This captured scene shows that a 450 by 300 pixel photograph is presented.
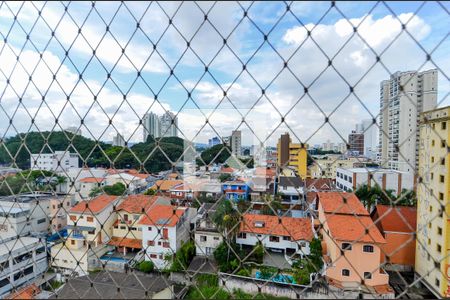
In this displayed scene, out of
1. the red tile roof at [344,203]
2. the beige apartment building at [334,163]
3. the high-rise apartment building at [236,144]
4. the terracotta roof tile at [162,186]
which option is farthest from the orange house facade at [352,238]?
the terracotta roof tile at [162,186]

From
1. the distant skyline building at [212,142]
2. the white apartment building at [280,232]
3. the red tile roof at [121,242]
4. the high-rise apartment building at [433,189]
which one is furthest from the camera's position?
the white apartment building at [280,232]

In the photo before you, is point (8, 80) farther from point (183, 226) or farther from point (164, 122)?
point (183, 226)

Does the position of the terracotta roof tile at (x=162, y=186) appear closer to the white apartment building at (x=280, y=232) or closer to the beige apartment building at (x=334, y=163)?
the beige apartment building at (x=334, y=163)

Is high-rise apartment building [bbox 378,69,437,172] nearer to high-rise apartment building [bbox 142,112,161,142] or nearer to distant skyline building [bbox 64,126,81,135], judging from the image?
high-rise apartment building [bbox 142,112,161,142]

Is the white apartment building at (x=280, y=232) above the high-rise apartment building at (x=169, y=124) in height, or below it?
below

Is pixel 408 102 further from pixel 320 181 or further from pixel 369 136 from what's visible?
pixel 320 181

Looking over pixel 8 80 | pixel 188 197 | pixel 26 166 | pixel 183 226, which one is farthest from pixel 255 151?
pixel 183 226

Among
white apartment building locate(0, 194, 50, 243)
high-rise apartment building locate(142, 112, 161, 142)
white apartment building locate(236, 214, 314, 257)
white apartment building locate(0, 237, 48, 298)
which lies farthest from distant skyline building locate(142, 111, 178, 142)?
white apartment building locate(236, 214, 314, 257)
